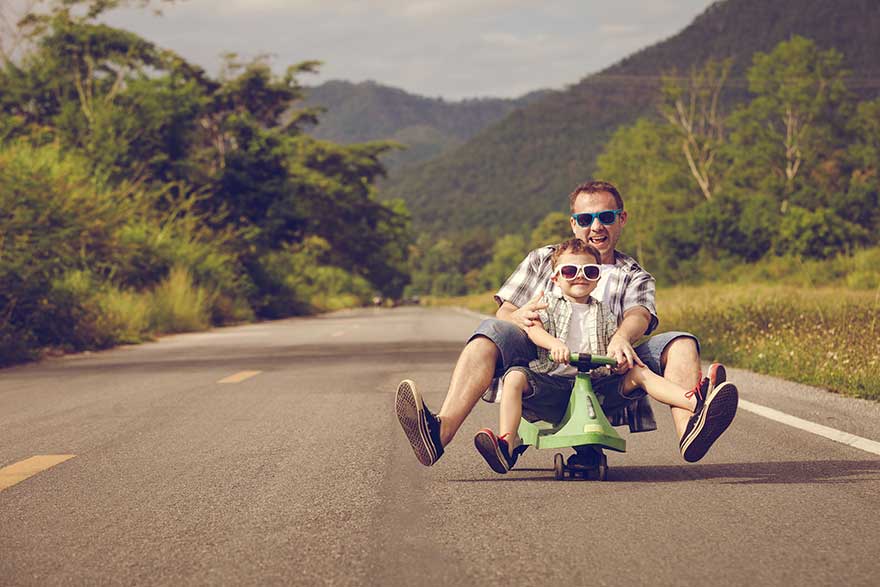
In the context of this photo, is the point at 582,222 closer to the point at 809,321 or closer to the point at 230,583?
the point at 230,583

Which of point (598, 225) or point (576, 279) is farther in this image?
point (598, 225)

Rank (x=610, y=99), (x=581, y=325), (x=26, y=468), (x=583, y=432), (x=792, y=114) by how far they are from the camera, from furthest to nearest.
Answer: (x=610, y=99) < (x=792, y=114) < (x=26, y=468) < (x=581, y=325) < (x=583, y=432)

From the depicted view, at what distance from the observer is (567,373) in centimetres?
551

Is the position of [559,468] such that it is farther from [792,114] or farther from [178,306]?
[792,114]

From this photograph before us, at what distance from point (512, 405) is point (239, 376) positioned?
6.46 m

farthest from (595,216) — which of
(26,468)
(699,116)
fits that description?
(699,116)

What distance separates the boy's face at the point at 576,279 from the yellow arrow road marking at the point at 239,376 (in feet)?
20.1

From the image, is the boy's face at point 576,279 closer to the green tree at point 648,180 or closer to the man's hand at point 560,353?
the man's hand at point 560,353

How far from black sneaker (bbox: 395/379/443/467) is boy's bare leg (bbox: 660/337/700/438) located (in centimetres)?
116

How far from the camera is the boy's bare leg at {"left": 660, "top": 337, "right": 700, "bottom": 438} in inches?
218

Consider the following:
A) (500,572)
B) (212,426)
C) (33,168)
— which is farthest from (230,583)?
(33,168)

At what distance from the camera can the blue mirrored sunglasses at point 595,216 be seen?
5.70 m

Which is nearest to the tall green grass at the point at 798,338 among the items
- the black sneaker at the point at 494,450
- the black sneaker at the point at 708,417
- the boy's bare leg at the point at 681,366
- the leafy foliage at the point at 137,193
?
the boy's bare leg at the point at 681,366

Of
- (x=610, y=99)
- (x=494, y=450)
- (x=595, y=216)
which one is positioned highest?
(x=610, y=99)
